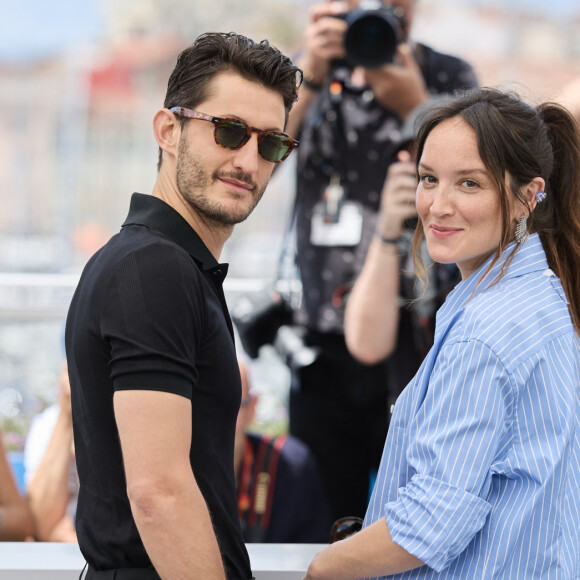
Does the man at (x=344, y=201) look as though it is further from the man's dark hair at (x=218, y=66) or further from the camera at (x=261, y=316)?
the man's dark hair at (x=218, y=66)

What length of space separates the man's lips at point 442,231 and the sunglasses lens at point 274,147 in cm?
27

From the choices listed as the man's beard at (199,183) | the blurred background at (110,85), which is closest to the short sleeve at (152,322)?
the man's beard at (199,183)

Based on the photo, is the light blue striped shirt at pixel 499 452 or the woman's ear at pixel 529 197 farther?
the woman's ear at pixel 529 197

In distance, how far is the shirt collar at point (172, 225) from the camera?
1.17m

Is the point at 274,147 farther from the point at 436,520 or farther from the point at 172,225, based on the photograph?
the point at 436,520

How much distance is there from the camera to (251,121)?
125 centimetres

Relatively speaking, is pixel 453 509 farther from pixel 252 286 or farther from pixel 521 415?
pixel 252 286

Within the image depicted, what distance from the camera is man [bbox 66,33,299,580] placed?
1.05m

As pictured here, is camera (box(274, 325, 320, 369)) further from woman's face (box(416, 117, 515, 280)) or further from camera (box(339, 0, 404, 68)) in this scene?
woman's face (box(416, 117, 515, 280))

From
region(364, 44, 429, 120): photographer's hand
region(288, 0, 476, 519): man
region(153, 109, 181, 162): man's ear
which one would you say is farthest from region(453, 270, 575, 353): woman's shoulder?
region(364, 44, 429, 120): photographer's hand

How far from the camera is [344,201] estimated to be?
2.50 metres

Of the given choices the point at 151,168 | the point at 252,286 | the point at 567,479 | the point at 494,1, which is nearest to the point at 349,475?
the point at 252,286

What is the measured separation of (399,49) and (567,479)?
1589mm

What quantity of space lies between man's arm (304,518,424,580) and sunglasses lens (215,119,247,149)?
59 cm
